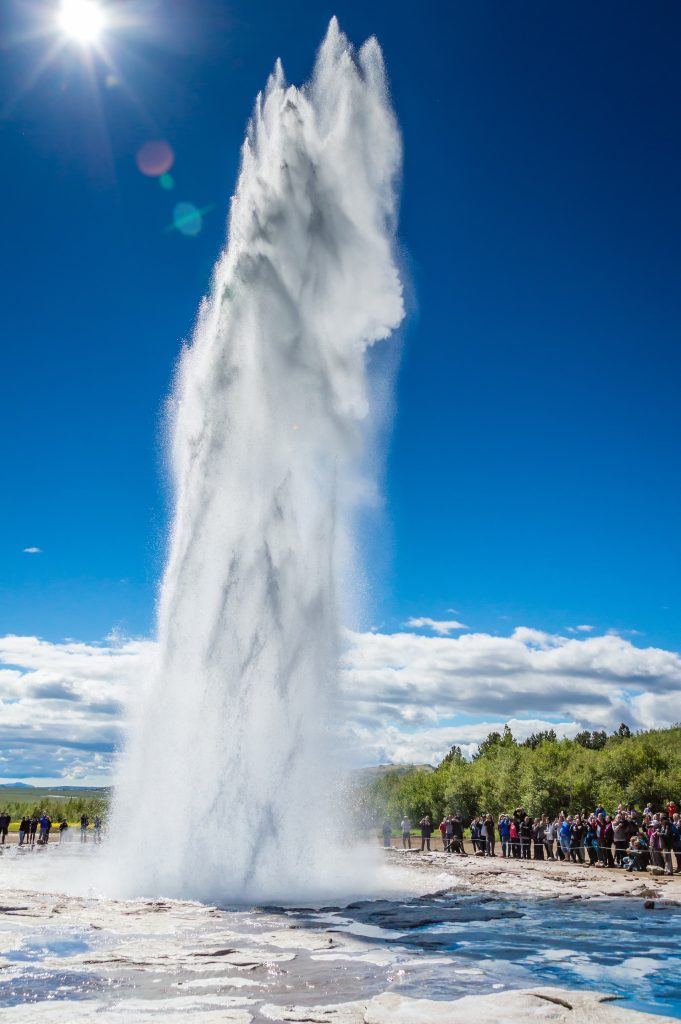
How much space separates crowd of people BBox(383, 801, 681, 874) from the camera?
23125 mm

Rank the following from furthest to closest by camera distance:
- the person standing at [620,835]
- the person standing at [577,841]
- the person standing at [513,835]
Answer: the person standing at [513,835], the person standing at [577,841], the person standing at [620,835]

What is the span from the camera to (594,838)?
84.6ft

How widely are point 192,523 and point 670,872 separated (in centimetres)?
1687

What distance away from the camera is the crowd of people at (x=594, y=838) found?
75.9 feet

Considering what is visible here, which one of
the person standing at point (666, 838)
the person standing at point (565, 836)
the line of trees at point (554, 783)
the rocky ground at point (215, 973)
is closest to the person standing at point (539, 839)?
the person standing at point (565, 836)

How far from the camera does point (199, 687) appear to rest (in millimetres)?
18250

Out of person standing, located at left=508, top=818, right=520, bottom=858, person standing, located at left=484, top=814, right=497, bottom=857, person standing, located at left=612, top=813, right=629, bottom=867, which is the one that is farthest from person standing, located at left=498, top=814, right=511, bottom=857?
person standing, located at left=612, top=813, right=629, bottom=867

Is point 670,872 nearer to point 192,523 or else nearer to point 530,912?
point 530,912

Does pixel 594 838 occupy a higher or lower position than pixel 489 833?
higher

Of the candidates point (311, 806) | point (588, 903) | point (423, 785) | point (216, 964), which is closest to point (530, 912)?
point (588, 903)

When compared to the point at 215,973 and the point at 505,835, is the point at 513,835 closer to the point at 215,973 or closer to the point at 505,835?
the point at 505,835

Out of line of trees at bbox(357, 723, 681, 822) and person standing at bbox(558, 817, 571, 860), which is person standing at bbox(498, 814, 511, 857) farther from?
line of trees at bbox(357, 723, 681, 822)

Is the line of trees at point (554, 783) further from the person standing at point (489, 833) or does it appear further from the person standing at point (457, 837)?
the person standing at point (489, 833)

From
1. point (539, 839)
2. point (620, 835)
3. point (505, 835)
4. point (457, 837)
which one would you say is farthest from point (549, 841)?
point (620, 835)
